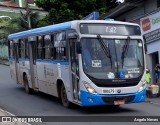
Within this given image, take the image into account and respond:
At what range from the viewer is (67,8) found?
3541 centimetres

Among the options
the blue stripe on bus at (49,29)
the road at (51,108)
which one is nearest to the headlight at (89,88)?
the road at (51,108)

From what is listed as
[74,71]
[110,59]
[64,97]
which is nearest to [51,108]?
[64,97]

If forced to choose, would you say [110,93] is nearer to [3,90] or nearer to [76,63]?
[76,63]

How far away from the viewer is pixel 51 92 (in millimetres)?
15320

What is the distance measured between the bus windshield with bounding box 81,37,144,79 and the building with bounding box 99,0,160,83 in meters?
9.24

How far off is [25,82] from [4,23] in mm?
27498

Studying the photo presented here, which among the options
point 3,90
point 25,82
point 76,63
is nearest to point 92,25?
point 76,63

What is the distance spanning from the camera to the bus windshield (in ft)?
39.9

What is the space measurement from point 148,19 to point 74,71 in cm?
1071

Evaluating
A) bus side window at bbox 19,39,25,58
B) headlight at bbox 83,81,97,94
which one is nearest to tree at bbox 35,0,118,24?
bus side window at bbox 19,39,25,58

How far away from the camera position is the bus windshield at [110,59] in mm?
12164

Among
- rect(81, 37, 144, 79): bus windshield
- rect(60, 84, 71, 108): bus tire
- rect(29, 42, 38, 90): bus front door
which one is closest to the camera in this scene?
rect(81, 37, 144, 79): bus windshield

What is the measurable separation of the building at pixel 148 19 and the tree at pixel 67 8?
10204 millimetres

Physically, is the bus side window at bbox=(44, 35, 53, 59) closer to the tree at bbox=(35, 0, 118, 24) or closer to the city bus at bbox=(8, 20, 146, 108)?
the city bus at bbox=(8, 20, 146, 108)
